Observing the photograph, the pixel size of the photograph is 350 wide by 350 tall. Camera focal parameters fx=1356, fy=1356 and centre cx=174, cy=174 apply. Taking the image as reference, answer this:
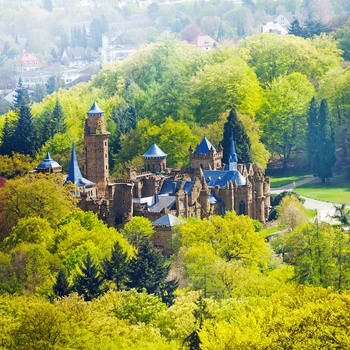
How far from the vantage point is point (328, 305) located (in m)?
60.0

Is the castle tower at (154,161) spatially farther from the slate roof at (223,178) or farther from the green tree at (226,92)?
the green tree at (226,92)

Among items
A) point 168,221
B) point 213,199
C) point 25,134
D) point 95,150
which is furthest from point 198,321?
point 25,134

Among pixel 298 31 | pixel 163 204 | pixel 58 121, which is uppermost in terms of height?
pixel 298 31

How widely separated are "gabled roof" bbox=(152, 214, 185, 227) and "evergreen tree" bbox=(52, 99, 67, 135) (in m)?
33.1

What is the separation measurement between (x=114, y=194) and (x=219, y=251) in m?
12.3

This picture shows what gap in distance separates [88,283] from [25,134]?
45.9m

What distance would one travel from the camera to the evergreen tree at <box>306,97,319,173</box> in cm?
11938

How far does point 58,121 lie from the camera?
129 m

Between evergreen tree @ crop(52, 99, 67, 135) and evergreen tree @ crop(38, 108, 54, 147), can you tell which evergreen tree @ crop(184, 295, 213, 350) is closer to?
evergreen tree @ crop(38, 108, 54, 147)

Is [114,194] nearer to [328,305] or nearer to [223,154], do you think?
[223,154]

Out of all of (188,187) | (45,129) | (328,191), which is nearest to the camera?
(188,187)

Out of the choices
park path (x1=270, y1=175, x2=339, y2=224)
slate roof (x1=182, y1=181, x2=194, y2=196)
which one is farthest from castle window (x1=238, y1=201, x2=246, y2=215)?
park path (x1=270, y1=175, x2=339, y2=224)

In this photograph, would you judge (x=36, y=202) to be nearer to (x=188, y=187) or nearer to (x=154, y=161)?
(x=188, y=187)

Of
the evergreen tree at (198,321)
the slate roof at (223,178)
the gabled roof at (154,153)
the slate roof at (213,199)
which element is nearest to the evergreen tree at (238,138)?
the gabled roof at (154,153)
